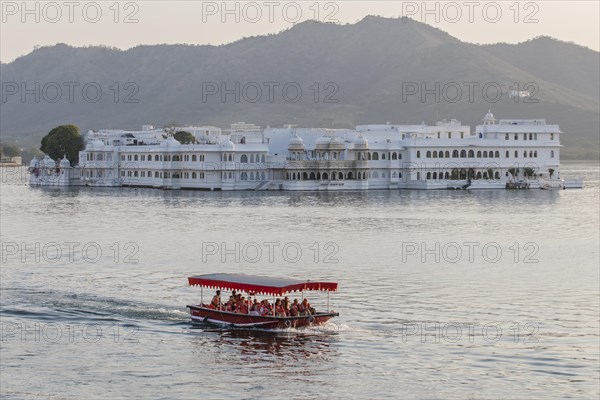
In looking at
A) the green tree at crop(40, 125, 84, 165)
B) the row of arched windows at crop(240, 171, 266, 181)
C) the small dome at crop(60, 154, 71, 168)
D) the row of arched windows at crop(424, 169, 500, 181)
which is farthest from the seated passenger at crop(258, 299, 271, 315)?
the green tree at crop(40, 125, 84, 165)

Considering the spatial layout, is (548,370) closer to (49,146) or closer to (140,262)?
(140,262)

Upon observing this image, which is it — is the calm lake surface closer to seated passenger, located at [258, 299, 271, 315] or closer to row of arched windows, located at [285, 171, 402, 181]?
seated passenger, located at [258, 299, 271, 315]

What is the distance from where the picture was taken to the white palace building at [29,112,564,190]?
108 m

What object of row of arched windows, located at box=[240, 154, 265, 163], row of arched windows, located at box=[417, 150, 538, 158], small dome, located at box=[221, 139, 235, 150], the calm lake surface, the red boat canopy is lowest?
the calm lake surface

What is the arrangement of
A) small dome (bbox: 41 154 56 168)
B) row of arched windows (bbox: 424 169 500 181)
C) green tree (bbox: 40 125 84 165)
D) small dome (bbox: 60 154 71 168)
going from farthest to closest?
green tree (bbox: 40 125 84 165) < small dome (bbox: 41 154 56 168) < small dome (bbox: 60 154 71 168) < row of arched windows (bbox: 424 169 500 181)

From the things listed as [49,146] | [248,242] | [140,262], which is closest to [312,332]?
[140,262]

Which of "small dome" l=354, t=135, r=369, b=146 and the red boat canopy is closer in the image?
the red boat canopy

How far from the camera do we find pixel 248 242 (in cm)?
5694

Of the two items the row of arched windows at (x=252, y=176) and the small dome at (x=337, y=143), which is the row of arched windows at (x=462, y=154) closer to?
the small dome at (x=337, y=143)

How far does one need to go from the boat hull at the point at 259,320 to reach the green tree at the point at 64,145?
9982 centimetres

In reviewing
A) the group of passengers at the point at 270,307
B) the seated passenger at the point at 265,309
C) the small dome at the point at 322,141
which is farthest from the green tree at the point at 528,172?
the seated passenger at the point at 265,309

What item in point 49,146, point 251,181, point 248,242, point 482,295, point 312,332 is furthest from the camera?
point 49,146

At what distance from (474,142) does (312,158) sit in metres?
15.7

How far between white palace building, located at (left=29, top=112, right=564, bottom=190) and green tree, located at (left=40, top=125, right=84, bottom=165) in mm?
11665
